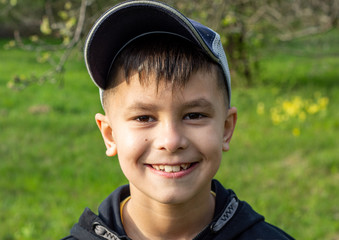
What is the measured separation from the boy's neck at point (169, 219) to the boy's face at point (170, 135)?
0.12m

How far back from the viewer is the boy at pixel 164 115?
1.70 metres

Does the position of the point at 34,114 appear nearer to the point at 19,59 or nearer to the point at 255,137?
the point at 255,137

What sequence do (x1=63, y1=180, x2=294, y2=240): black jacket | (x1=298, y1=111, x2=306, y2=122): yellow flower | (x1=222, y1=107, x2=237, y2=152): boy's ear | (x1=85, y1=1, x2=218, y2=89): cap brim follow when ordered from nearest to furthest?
(x1=85, y1=1, x2=218, y2=89): cap brim, (x1=63, y1=180, x2=294, y2=240): black jacket, (x1=222, y1=107, x2=237, y2=152): boy's ear, (x1=298, y1=111, x2=306, y2=122): yellow flower

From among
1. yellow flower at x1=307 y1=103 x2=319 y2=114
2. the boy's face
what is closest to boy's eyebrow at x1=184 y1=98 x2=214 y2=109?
the boy's face

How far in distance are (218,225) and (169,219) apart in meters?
0.19

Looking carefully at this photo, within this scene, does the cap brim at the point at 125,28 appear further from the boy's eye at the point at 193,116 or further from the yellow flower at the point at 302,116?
the yellow flower at the point at 302,116

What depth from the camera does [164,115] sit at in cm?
169

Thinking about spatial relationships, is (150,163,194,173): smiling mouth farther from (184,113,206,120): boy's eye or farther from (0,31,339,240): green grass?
(0,31,339,240): green grass

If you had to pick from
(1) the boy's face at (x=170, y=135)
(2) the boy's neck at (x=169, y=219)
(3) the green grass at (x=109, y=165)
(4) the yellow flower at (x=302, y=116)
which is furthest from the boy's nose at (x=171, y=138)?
(4) the yellow flower at (x=302, y=116)

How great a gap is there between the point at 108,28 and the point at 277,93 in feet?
21.1

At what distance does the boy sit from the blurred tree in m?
1.49

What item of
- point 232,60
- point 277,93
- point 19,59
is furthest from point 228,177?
point 19,59

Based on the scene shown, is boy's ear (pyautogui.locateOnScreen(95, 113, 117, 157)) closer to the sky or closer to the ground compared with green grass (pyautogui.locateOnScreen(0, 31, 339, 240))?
closer to the sky

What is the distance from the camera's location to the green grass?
167 inches
